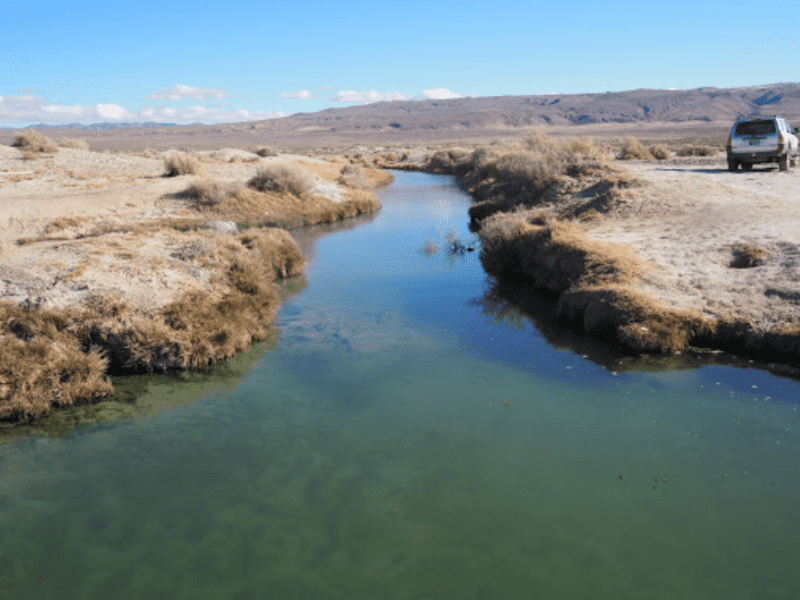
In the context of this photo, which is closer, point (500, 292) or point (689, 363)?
point (689, 363)

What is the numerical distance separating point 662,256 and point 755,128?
44.8 ft

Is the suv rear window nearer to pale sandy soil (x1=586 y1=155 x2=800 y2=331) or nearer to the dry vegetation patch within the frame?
pale sandy soil (x1=586 y1=155 x2=800 y2=331)

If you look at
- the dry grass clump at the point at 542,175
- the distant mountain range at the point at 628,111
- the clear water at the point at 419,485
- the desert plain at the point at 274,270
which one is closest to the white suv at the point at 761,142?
the desert plain at the point at 274,270

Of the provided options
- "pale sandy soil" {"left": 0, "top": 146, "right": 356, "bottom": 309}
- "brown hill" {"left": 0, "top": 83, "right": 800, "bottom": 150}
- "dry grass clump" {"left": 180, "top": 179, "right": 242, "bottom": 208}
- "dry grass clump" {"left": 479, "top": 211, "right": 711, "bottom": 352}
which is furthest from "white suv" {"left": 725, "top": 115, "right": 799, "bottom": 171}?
"brown hill" {"left": 0, "top": 83, "right": 800, "bottom": 150}

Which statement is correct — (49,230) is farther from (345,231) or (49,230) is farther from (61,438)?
(61,438)

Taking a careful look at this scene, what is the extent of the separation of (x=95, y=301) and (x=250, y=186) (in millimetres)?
16139

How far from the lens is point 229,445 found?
764cm

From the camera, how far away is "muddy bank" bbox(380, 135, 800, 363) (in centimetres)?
982

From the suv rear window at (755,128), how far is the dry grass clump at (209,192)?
63.3 ft

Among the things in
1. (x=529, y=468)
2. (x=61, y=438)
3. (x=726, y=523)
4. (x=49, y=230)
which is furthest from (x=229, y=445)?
(x=49, y=230)

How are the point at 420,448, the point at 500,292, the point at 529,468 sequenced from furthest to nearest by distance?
1. the point at 500,292
2. the point at 420,448
3. the point at 529,468

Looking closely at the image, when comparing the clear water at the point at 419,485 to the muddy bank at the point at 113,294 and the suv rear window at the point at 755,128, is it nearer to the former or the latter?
the muddy bank at the point at 113,294

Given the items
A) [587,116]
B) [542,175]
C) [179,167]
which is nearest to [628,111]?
[587,116]

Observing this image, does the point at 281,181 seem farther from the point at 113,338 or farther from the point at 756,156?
the point at 756,156
